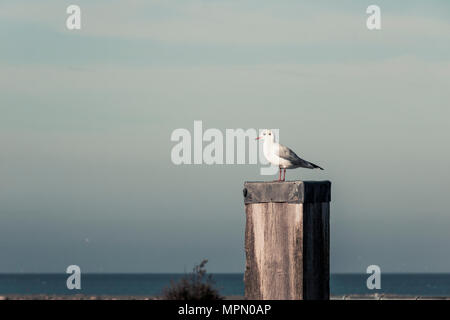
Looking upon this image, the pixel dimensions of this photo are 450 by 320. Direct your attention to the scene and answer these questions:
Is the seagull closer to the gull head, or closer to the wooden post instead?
the gull head

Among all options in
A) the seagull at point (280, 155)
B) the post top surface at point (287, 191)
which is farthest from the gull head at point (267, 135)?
the post top surface at point (287, 191)

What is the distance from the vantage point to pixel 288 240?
A: 734 cm

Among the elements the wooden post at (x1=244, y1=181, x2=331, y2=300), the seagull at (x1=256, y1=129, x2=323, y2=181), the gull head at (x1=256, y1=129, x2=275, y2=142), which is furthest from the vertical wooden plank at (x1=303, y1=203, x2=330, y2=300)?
the gull head at (x1=256, y1=129, x2=275, y2=142)

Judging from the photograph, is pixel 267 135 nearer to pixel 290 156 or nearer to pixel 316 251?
pixel 290 156

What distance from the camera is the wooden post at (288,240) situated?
24.0 feet

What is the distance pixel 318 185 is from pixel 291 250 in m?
0.62

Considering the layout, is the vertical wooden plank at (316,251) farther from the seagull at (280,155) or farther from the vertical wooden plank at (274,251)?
the seagull at (280,155)

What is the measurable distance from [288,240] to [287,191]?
0.42 meters

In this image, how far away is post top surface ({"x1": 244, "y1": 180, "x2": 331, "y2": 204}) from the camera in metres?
7.33

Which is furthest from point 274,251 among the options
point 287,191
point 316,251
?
point 287,191
